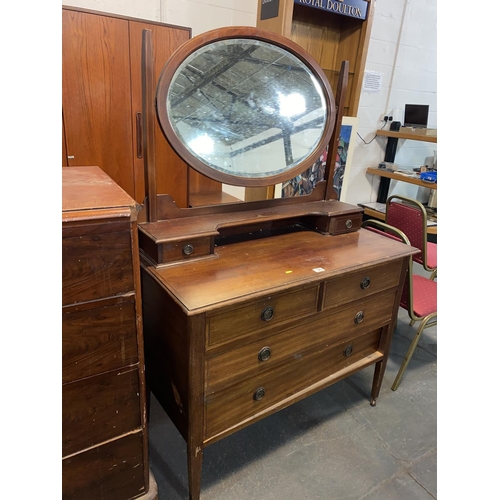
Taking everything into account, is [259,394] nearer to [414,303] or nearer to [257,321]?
[257,321]

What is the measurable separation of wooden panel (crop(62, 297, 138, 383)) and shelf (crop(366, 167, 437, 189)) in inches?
110

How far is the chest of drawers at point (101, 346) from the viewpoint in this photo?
2.91 feet

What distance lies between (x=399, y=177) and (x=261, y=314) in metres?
2.56

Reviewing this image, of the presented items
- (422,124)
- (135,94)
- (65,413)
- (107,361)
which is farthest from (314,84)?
(422,124)

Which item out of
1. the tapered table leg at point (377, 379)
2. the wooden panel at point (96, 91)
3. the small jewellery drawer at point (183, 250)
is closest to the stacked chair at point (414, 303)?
the tapered table leg at point (377, 379)

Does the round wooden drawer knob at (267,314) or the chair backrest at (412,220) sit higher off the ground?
the chair backrest at (412,220)

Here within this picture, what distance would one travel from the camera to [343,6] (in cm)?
234

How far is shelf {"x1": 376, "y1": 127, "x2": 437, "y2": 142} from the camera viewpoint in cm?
304

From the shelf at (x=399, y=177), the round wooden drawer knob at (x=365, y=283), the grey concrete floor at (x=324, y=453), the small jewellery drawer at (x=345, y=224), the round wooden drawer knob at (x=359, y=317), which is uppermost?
the shelf at (x=399, y=177)

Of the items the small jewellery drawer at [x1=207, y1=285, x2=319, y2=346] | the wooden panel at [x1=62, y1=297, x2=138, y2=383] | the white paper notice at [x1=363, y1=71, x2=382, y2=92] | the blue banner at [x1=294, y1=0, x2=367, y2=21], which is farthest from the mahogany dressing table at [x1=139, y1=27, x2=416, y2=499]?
the white paper notice at [x1=363, y1=71, x2=382, y2=92]

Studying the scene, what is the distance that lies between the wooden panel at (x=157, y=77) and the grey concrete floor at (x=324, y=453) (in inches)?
51.2

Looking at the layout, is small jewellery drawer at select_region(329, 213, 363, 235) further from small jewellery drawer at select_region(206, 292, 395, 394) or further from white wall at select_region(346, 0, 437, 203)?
white wall at select_region(346, 0, 437, 203)

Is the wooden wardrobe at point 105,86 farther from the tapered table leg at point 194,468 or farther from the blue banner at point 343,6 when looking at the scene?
the tapered table leg at point 194,468

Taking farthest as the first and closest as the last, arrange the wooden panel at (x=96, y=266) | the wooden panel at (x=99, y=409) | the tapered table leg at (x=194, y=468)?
the tapered table leg at (x=194, y=468) → the wooden panel at (x=99, y=409) → the wooden panel at (x=96, y=266)
